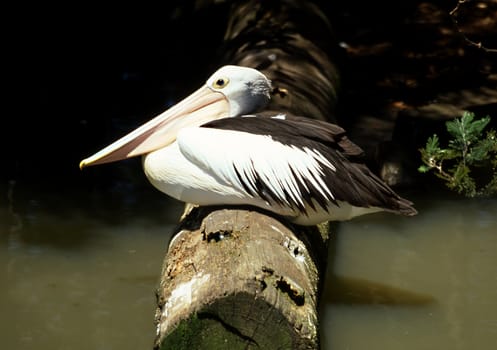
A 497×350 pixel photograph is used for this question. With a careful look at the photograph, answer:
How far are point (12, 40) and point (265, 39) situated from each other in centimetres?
317

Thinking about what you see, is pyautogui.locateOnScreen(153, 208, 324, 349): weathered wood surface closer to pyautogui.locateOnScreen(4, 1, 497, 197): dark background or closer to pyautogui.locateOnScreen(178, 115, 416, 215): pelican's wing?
pyautogui.locateOnScreen(178, 115, 416, 215): pelican's wing

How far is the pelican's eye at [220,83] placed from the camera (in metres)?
4.63

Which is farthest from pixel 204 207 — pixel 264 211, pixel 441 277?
pixel 441 277

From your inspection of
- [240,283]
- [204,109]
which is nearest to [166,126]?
[204,109]

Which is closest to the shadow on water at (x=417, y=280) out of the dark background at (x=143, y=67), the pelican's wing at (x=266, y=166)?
the pelican's wing at (x=266, y=166)

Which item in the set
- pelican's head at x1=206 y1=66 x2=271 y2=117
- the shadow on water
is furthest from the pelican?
the shadow on water

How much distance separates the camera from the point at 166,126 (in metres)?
4.65

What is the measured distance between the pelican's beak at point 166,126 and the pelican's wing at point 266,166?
0.45 metres

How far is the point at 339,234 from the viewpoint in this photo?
550 cm

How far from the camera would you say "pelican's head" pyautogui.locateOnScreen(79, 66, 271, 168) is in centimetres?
461

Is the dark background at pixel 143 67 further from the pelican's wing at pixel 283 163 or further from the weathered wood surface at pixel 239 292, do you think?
the weathered wood surface at pixel 239 292

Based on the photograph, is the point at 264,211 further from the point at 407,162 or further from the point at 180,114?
the point at 407,162

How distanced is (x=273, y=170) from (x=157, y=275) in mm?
1222

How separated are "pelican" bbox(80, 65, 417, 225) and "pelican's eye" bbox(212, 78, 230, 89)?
25 centimetres
